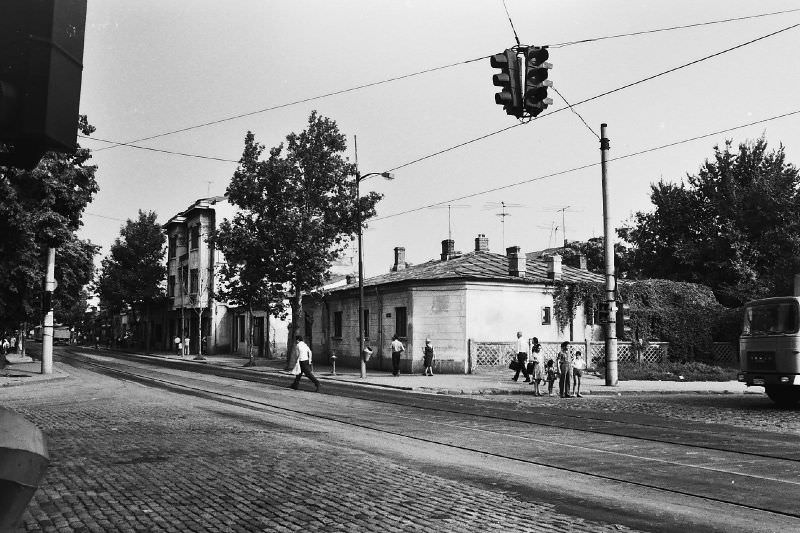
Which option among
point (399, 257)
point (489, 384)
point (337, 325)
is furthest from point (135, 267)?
point (489, 384)

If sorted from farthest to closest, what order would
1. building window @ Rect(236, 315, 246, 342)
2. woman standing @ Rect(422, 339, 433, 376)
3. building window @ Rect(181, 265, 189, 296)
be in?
building window @ Rect(181, 265, 189, 296), building window @ Rect(236, 315, 246, 342), woman standing @ Rect(422, 339, 433, 376)

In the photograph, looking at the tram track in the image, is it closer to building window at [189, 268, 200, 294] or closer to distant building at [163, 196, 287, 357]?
distant building at [163, 196, 287, 357]

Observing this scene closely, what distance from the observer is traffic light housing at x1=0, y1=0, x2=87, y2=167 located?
1.86m

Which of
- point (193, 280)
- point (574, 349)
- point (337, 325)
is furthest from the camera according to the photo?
point (193, 280)

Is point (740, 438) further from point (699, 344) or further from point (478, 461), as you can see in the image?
point (699, 344)

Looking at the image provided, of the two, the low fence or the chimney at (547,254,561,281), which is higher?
the chimney at (547,254,561,281)

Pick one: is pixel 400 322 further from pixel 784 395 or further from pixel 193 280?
pixel 193 280

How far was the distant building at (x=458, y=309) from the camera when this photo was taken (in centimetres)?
3078

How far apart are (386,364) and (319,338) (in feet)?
27.5

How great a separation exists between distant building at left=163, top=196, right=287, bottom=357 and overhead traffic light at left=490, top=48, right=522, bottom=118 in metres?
40.0

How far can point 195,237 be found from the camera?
202ft

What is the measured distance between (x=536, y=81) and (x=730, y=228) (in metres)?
34.7

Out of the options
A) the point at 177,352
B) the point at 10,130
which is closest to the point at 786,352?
the point at 10,130

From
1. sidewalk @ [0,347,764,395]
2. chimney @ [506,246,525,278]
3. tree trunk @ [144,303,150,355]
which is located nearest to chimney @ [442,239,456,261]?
chimney @ [506,246,525,278]
